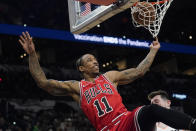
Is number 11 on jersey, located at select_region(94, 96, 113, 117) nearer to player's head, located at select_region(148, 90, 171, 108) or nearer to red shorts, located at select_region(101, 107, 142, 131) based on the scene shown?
red shorts, located at select_region(101, 107, 142, 131)

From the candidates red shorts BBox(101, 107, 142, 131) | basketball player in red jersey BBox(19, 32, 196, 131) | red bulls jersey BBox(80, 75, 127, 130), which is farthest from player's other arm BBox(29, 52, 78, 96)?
red shorts BBox(101, 107, 142, 131)

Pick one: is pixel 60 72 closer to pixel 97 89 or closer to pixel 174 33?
pixel 174 33

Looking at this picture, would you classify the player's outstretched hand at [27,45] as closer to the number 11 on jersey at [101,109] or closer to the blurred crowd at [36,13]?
the number 11 on jersey at [101,109]

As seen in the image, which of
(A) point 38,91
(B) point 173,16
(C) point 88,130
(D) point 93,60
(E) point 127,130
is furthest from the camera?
(B) point 173,16

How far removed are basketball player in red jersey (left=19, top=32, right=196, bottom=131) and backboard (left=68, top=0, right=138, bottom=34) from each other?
455mm

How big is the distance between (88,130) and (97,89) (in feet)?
22.8

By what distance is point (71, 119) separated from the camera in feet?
35.8

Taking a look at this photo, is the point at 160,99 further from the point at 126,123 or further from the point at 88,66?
the point at 126,123

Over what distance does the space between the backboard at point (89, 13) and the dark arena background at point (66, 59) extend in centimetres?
487

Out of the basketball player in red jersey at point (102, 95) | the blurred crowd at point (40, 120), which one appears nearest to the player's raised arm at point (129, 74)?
the basketball player in red jersey at point (102, 95)

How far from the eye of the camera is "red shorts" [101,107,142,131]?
3.51 meters

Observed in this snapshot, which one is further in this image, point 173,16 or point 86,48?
point 86,48

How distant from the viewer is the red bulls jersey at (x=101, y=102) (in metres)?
3.90

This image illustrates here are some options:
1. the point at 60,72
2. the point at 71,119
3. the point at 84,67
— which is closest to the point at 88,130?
the point at 71,119
